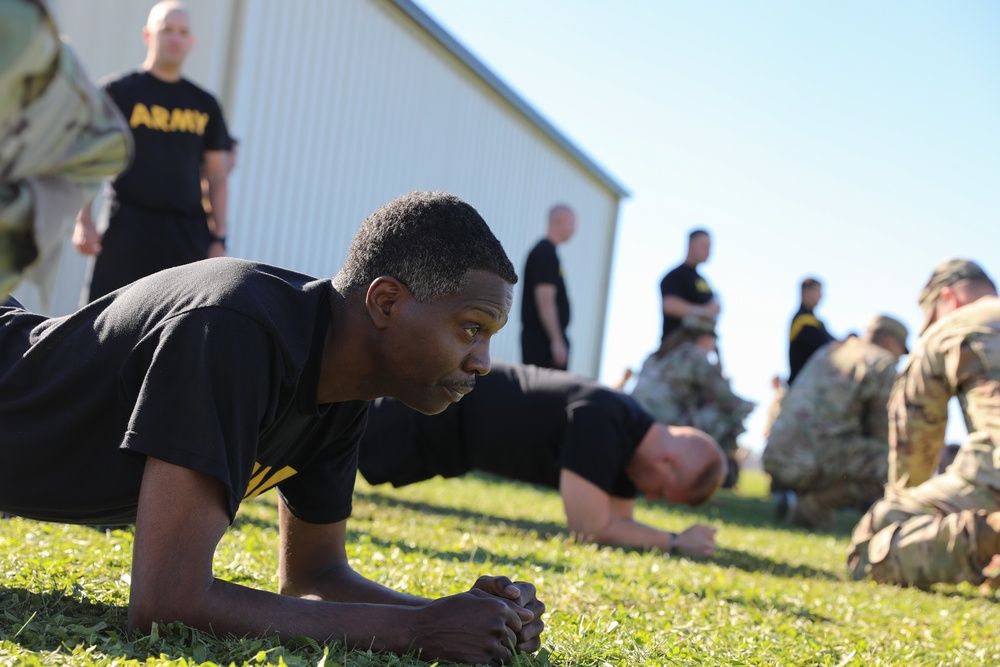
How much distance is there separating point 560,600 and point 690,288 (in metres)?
8.06

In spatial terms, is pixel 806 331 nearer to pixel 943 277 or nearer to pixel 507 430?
pixel 943 277

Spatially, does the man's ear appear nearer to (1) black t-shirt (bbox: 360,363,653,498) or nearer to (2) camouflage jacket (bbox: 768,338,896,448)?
(1) black t-shirt (bbox: 360,363,653,498)

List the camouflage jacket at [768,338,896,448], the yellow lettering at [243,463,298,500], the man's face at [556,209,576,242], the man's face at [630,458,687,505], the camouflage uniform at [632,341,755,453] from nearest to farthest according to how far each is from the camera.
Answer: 1. the yellow lettering at [243,463,298,500]
2. the man's face at [630,458,687,505]
3. the man's face at [556,209,576,242]
4. the camouflage jacket at [768,338,896,448]
5. the camouflage uniform at [632,341,755,453]

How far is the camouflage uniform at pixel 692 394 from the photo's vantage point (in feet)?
38.7

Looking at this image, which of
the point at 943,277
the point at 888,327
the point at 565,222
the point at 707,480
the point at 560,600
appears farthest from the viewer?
the point at 888,327

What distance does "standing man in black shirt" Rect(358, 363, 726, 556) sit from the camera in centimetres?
583

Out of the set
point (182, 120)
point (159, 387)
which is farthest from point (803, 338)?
point (159, 387)

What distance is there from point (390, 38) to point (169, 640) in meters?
11.9

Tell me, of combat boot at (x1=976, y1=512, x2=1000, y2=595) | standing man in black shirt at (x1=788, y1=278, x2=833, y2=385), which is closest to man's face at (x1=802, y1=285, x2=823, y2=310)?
standing man in black shirt at (x1=788, y1=278, x2=833, y2=385)

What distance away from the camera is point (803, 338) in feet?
41.5

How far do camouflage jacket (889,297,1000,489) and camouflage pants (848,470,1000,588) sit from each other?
129 millimetres

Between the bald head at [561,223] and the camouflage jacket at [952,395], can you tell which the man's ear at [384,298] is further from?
the bald head at [561,223]

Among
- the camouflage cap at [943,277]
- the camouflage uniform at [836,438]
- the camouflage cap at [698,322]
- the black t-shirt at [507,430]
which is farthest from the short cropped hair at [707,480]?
the camouflage cap at [698,322]

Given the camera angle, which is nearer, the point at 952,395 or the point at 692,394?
the point at 952,395
